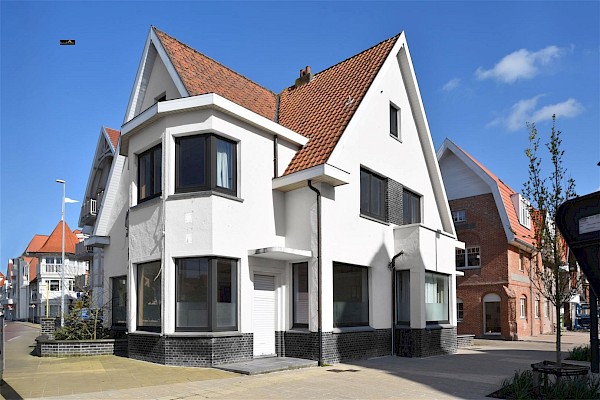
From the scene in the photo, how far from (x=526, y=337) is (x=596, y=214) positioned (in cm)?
2586

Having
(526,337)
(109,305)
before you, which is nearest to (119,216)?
(109,305)

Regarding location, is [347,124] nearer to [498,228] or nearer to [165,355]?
[165,355]

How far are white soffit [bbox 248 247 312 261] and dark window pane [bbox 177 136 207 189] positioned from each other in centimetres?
216

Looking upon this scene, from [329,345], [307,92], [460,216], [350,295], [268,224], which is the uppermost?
[307,92]

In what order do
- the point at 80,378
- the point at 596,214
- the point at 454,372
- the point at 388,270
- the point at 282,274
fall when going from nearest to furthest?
the point at 596,214, the point at 80,378, the point at 454,372, the point at 282,274, the point at 388,270

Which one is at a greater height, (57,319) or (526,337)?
(57,319)

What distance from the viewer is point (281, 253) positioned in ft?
45.1

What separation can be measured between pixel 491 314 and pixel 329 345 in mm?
18505

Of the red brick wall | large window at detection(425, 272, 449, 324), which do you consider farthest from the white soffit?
the red brick wall

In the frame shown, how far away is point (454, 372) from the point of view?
1303 centimetres

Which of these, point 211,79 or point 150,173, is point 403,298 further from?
point 211,79

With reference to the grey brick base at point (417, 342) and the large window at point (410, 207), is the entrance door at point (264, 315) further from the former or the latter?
the large window at point (410, 207)

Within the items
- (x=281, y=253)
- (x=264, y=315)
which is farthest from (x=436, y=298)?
(x=281, y=253)

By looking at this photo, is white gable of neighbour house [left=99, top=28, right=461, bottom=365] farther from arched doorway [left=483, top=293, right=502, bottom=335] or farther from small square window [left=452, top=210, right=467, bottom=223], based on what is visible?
small square window [left=452, top=210, right=467, bottom=223]
